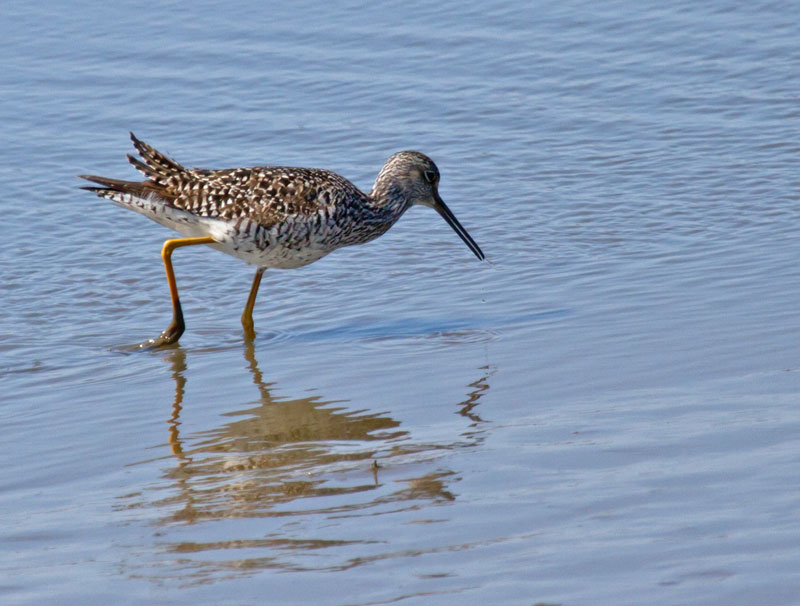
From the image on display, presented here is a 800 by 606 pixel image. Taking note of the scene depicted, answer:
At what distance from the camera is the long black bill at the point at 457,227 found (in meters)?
8.71

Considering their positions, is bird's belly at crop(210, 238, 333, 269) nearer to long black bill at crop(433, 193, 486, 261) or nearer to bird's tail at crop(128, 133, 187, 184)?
bird's tail at crop(128, 133, 187, 184)

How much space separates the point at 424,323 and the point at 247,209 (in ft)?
4.22

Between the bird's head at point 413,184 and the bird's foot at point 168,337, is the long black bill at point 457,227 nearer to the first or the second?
the bird's head at point 413,184

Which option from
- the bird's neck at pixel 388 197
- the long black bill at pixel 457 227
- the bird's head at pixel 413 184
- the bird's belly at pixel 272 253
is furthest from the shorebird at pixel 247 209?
the long black bill at pixel 457 227

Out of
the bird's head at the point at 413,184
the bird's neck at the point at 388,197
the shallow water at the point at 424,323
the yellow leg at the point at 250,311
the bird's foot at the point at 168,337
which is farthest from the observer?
the bird's head at the point at 413,184

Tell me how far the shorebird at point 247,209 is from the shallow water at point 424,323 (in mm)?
380

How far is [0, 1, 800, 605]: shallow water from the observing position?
4375 millimetres

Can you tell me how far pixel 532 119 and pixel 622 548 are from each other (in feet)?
26.5

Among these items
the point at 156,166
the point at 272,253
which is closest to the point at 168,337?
the point at 272,253

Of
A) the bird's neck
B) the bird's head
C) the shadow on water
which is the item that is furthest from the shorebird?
the shadow on water

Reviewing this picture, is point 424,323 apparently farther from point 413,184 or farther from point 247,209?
point 413,184

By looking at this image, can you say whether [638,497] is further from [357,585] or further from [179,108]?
[179,108]

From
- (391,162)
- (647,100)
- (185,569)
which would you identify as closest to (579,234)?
(391,162)

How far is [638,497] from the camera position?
465 cm
